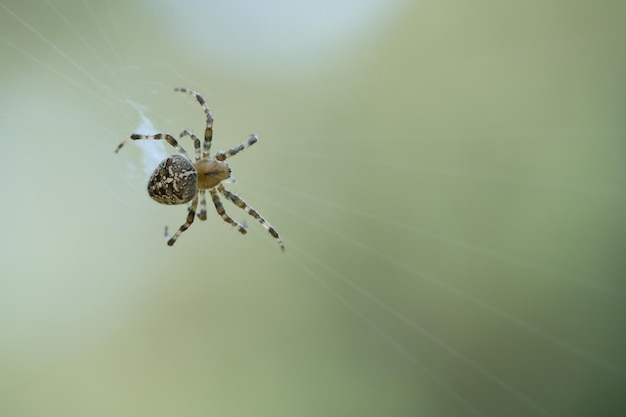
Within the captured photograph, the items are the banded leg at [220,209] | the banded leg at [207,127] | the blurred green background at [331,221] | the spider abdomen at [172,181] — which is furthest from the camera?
the blurred green background at [331,221]

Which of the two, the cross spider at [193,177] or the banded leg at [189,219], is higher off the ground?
the cross spider at [193,177]

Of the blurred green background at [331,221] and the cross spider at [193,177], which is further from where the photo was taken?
the blurred green background at [331,221]

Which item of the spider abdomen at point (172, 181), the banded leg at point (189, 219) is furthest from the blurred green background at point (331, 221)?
the spider abdomen at point (172, 181)

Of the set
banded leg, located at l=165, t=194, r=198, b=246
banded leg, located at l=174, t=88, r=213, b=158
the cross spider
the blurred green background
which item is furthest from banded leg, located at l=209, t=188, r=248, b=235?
the blurred green background

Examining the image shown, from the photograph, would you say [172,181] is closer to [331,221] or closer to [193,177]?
[193,177]

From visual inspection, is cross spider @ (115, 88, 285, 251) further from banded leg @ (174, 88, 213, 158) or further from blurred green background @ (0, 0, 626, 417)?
blurred green background @ (0, 0, 626, 417)

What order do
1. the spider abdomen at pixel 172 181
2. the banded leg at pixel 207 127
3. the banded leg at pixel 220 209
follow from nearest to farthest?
the spider abdomen at pixel 172 181 → the banded leg at pixel 207 127 → the banded leg at pixel 220 209

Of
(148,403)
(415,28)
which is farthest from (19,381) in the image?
(415,28)

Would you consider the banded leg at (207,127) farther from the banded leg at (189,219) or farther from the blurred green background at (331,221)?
the blurred green background at (331,221)
